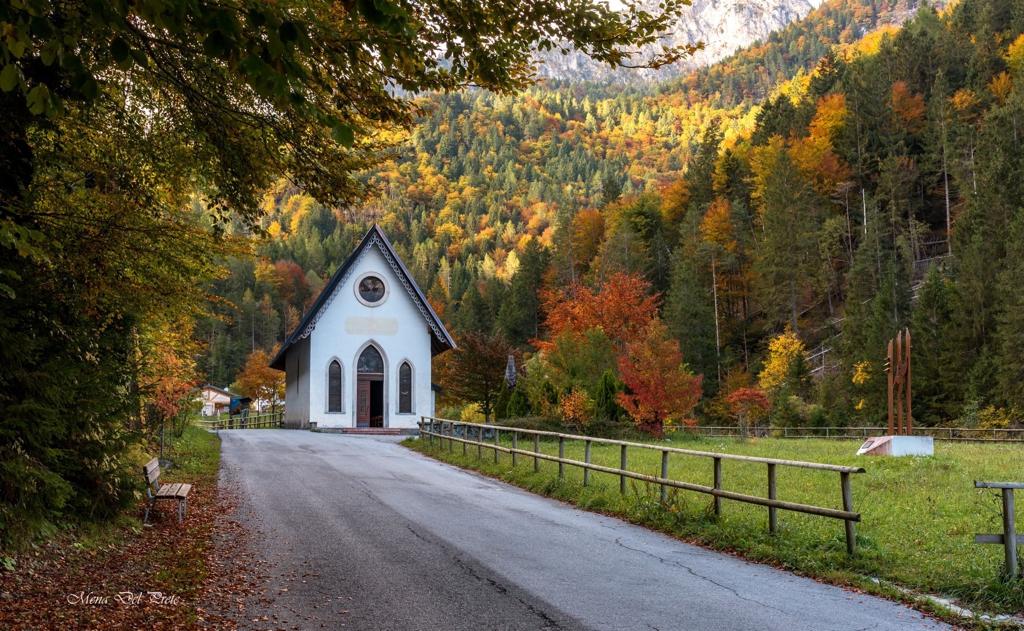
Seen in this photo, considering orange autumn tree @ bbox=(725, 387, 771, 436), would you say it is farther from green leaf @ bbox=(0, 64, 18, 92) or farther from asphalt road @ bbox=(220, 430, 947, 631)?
green leaf @ bbox=(0, 64, 18, 92)

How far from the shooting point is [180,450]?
21281 mm

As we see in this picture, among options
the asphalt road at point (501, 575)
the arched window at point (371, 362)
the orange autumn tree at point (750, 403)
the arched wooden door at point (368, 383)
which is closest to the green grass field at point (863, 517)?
the asphalt road at point (501, 575)

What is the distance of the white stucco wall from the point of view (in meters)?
40.5

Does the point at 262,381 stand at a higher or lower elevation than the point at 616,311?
lower

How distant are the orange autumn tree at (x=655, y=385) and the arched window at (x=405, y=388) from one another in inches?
490

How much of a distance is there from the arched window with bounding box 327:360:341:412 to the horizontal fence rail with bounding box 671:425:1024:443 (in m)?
16.9

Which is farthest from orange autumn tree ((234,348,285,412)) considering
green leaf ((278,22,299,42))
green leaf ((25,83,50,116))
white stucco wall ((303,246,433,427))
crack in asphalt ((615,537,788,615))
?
green leaf ((278,22,299,42))

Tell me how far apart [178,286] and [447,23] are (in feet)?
15.9

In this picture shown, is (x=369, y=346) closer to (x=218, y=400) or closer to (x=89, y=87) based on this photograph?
(x=89, y=87)

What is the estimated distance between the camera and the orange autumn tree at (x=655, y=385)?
32469 millimetres

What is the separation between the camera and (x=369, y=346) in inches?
1634

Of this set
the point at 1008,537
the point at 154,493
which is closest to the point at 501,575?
the point at 1008,537

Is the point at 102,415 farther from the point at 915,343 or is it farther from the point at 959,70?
the point at 959,70

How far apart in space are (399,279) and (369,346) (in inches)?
144
